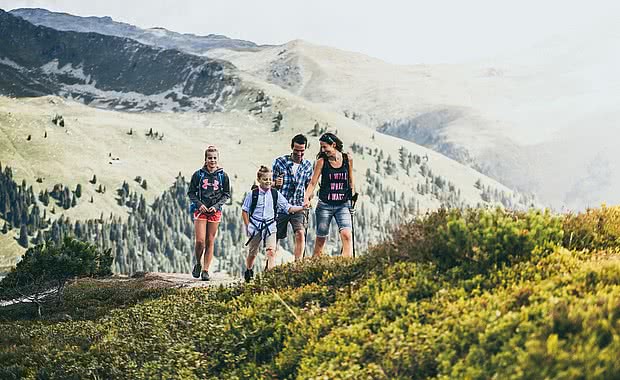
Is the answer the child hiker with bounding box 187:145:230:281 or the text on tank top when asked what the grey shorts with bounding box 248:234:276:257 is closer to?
the text on tank top

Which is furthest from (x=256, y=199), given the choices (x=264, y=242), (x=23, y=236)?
(x=23, y=236)

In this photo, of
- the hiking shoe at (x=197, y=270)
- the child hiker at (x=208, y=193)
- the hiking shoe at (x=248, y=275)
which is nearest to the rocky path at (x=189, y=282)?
the hiking shoe at (x=197, y=270)

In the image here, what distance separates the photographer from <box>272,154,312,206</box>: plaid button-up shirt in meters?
16.5

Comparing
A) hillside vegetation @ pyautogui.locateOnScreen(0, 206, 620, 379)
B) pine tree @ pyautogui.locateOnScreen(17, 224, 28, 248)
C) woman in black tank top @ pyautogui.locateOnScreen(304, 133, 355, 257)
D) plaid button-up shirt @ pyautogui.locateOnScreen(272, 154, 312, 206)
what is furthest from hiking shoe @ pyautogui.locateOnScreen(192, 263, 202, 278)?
pine tree @ pyautogui.locateOnScreen(17, 224, 28, 248)

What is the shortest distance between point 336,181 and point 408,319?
759 cm

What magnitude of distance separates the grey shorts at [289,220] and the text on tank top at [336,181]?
5.59 feet

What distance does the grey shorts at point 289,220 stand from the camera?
16.2 m

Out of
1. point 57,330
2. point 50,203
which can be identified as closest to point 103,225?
point 50,203

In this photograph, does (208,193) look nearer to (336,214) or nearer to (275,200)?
(275,200)

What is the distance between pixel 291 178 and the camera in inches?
651

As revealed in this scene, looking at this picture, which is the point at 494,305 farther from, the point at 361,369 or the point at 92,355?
the point at 92,355

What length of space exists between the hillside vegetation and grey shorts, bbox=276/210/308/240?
4022 millimetres

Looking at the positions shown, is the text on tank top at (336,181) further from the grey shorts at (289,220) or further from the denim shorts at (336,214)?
the grey shorts at (289,220)

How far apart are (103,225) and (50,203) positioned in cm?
2273
